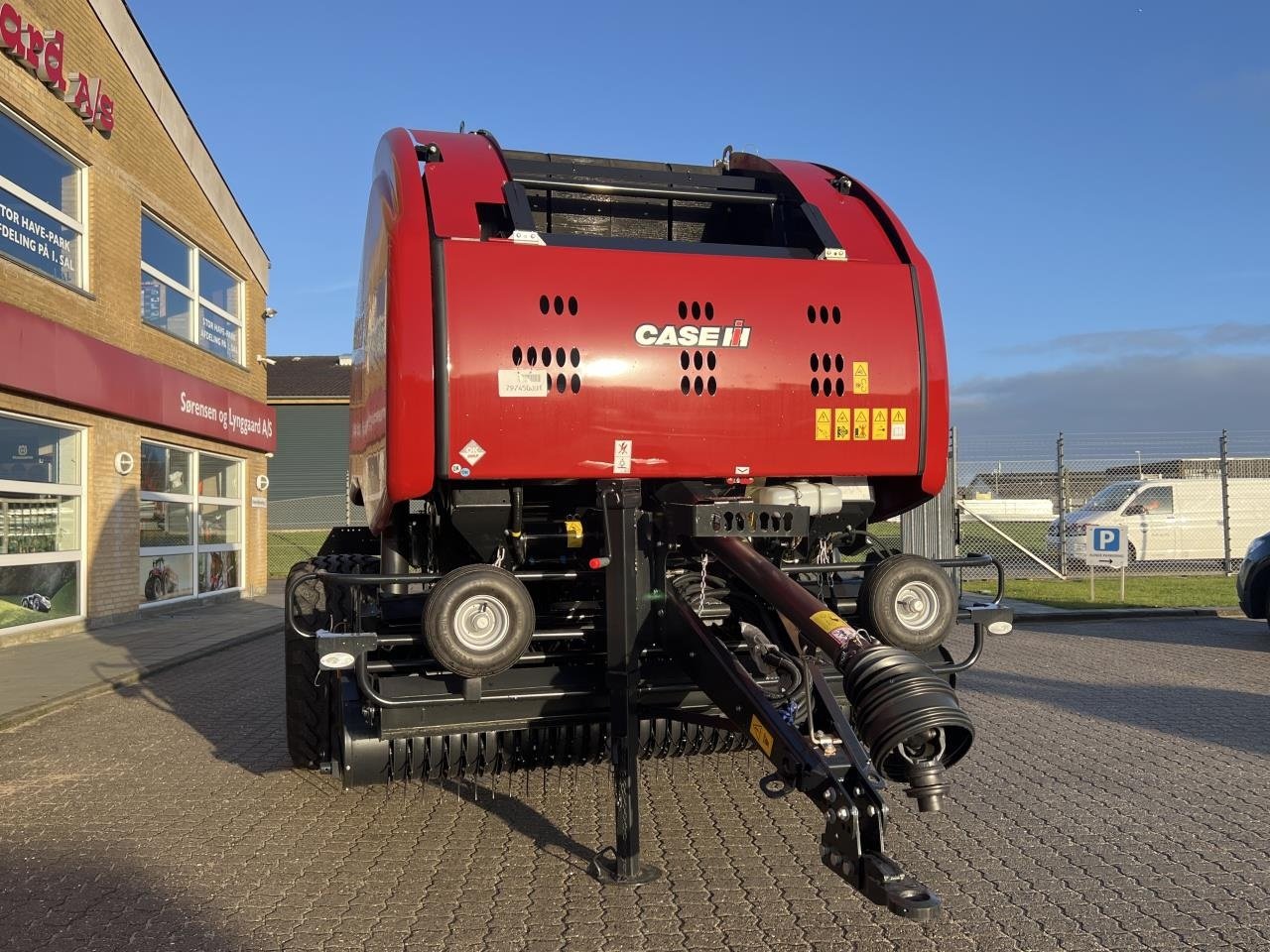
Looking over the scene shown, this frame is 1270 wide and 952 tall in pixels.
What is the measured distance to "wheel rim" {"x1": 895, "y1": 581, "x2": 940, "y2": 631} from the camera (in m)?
3.87

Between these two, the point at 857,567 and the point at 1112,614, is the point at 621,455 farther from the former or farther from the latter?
the point at 1112,614

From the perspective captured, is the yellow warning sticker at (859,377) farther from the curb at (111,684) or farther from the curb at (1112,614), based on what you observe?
the curb at (1112,614)

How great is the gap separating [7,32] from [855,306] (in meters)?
10.8

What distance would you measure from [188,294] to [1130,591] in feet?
51.6

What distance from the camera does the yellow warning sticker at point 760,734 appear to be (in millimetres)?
3134

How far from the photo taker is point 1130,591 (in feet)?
53.1

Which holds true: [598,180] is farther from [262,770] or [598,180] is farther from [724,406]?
[262,770]

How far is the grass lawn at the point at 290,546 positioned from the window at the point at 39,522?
42.4 feet

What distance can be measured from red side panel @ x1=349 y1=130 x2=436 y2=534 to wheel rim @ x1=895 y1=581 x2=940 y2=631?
1873 millimetres

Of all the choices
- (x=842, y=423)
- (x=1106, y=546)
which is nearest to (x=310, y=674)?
(x=842, y=423)

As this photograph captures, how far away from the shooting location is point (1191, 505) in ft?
64.6

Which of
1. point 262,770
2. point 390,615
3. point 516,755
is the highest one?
point 390,615

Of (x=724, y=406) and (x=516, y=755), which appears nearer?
(x=724, y=406)

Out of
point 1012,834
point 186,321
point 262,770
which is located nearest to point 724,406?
Result: point 1012,834
